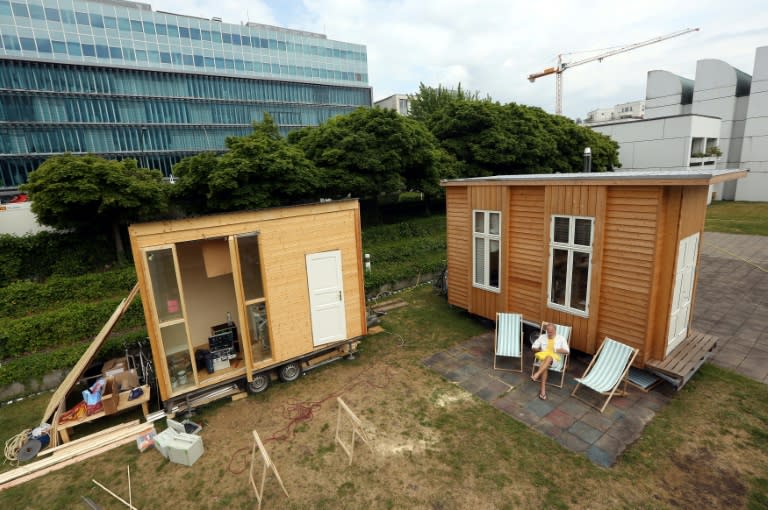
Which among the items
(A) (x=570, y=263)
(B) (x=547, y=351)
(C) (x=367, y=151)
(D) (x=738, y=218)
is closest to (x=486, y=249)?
(A) (x=570, y=263)

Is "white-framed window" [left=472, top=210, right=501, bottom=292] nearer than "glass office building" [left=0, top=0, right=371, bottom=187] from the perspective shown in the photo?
Yes

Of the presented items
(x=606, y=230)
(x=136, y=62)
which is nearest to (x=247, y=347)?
(x=606, y=230)

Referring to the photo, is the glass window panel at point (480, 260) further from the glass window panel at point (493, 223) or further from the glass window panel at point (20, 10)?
the glass window panel at point (20, 10)

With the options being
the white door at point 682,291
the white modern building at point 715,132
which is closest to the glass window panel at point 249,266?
the white door at point 682,291

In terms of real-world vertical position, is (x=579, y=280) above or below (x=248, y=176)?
below

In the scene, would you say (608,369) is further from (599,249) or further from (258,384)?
(258,384)

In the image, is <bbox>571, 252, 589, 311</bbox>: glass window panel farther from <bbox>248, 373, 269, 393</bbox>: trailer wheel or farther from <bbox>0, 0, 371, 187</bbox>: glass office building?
<bbox>0, 0, 371, 187</bbox>: glass office building

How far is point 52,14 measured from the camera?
4184 centimetres

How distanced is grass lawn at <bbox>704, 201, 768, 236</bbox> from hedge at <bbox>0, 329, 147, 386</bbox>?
28666 millimetres

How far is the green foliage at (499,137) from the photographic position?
2231 centimetres

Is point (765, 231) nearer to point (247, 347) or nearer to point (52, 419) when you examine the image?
point (247, 347)

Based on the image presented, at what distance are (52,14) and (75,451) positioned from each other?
56427mm

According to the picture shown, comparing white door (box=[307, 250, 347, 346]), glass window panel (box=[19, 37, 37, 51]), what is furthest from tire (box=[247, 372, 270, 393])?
glass window panel (box=[19, 37, 37, 51])

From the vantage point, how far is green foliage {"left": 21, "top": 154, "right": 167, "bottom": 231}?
42.3 ft
